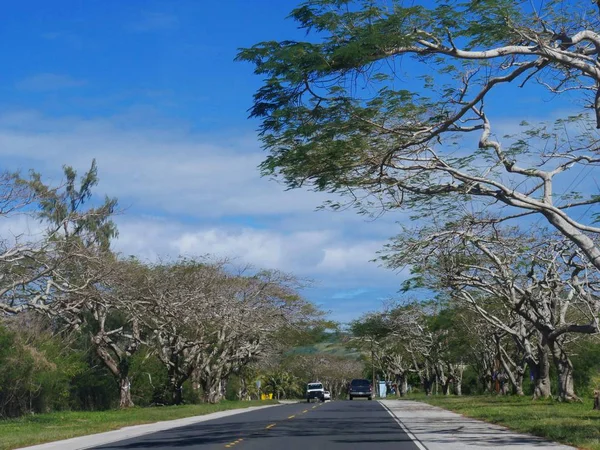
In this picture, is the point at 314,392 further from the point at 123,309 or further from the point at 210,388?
the point at 123,309

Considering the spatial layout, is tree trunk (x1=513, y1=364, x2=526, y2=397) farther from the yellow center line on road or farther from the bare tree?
the yellow center line on road

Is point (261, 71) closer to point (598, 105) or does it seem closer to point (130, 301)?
point (598, 105)

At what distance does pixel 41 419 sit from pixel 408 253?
17.1m

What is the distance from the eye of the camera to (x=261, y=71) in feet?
56.6

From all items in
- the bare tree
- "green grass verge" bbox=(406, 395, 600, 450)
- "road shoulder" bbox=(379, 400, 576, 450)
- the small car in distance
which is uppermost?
the bare tree

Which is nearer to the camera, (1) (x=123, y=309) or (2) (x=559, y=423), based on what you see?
(2) (x=559, y=423)

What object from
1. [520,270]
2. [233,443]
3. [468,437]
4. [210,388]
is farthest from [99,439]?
[210,388]

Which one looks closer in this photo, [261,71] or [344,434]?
[261,71]

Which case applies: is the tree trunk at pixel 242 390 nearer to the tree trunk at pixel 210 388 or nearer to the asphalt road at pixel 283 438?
the tree trunk at pixel 210 388

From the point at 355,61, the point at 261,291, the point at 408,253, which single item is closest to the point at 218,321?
the point at 261,291

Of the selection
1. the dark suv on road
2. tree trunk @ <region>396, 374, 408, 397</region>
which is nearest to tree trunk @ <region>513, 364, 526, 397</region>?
the dark suv on road

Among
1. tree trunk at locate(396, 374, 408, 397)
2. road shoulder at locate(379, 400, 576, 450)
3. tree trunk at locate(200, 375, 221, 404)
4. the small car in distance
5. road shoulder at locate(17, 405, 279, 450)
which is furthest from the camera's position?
tree trunk at locate(396, 374, 408, 397)

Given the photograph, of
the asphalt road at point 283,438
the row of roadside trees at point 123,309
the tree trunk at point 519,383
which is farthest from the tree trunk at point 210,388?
the asphalt road at point 283,438

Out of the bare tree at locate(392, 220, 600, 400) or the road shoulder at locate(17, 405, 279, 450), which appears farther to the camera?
the bare tree at locate(392, 220, 600, 400)
